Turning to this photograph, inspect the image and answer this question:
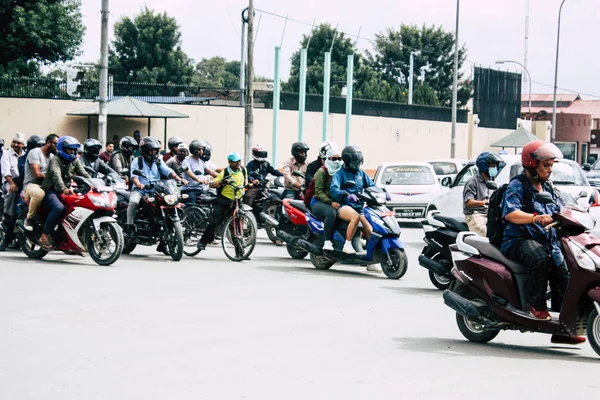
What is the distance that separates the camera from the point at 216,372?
7020 mm

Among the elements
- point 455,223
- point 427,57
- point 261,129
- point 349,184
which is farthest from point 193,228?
point 427,57

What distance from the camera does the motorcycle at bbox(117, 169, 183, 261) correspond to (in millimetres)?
14615

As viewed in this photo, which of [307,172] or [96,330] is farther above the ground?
[307,172]

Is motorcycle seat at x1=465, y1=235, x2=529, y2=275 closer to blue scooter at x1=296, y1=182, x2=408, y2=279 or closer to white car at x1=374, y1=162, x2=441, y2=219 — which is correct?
blue scooter at x1=296, y1=182, x2=408, y2=279

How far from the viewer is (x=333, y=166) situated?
1407 centimetres

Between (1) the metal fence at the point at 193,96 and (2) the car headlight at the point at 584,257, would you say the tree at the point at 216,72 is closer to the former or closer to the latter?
(1) the metal fence at the point at 193,96

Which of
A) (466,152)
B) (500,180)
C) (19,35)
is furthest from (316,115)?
(500,180)

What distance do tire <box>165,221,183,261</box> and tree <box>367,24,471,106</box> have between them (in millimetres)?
74486

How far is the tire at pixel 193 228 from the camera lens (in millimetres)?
16000

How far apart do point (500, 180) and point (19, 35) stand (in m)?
28.4

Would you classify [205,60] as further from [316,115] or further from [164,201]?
[164,201]

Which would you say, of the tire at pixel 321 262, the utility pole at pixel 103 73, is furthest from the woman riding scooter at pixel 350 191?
the utility pole at pixel 103 73

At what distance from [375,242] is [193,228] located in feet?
12.6

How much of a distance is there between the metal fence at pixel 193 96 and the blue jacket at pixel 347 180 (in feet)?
38.6
